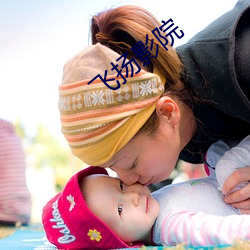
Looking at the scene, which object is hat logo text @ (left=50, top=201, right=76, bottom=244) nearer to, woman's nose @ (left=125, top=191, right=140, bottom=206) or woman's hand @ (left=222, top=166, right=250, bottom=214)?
woman's nose @ (left=125, top=191, right=140, bottom=206)

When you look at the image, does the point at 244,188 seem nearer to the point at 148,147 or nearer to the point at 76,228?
the point at 148,147

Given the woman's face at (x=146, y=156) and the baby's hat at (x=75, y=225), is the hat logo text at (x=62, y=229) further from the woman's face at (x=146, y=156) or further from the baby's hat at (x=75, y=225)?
the woman's face at (x=146, y=156)

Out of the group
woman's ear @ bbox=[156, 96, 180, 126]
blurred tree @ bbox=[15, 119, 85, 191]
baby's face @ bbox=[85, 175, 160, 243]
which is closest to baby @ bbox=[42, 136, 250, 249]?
baby's face @ bbox=[85, 175, 160, 243]

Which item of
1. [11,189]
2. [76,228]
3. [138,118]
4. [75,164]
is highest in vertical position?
[138,118]

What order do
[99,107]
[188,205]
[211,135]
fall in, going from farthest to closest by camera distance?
[211,135], [188,205], [99,107]

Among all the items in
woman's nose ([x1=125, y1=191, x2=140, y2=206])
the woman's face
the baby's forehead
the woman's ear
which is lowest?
woman's nose ([x1=125, y1=191, x2=140, y2=206])

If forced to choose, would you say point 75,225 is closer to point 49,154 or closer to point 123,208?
point 123,208

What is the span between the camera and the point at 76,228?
41.0 inches

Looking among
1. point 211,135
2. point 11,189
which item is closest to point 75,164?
point 11,189

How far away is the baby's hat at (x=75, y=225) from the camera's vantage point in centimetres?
102

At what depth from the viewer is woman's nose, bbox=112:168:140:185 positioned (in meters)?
1.07

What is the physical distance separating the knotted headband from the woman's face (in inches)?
1.4

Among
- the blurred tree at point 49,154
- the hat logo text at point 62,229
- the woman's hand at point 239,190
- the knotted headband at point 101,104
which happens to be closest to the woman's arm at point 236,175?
the woman's hand at point 239,190

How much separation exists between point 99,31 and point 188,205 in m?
0.46
